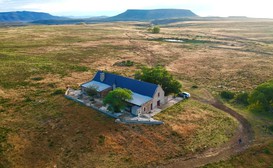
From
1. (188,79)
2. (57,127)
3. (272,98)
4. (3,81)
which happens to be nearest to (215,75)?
(188,79)

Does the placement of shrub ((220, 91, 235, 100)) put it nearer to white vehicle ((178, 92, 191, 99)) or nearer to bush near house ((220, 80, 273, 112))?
bush near house ((220, 80, 273, 112))

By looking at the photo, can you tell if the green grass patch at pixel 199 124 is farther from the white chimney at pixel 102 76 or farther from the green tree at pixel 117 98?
the white chimney at pixel 102 76

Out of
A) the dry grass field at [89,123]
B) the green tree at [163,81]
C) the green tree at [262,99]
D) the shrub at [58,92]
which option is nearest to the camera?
the dry grass field at [89,123]

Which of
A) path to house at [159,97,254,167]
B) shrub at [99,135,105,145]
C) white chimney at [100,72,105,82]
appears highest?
white chimney at [100,72,105,82]

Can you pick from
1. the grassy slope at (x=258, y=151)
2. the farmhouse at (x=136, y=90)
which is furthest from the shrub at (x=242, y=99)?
the farmhouse at (x=136, y=90)

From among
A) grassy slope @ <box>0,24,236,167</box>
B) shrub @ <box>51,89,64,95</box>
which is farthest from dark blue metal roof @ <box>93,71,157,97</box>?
shrub @ <box>51,89,64,95</box>

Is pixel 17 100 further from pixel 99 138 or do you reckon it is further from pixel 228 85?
pixel 228 85
